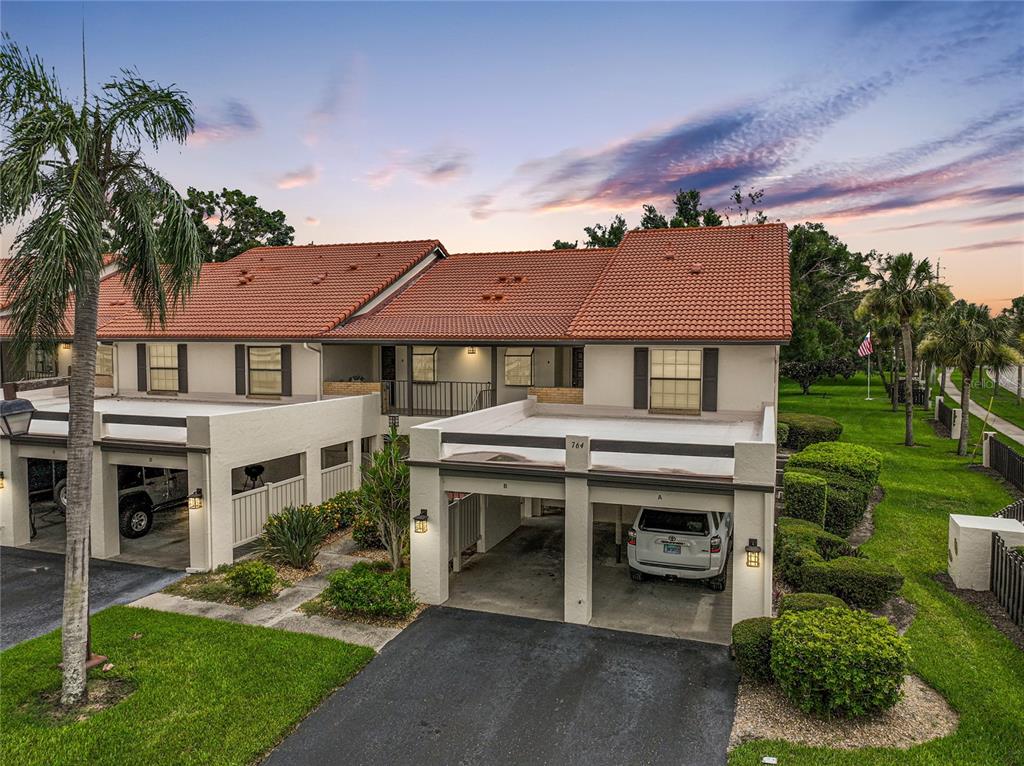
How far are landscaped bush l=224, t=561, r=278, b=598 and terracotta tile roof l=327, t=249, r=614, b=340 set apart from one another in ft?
27.8

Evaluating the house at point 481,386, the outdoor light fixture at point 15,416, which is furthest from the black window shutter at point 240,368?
the outdoor light fixture at point 15,416

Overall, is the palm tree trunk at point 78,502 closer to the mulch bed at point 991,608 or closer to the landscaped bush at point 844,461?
the mulch bed at point 991,608

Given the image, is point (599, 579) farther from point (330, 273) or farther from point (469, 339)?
point (330, 273)

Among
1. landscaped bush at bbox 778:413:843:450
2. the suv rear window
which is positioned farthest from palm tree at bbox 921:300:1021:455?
the suv rear window

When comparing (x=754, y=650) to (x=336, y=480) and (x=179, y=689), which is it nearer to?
(x=179, y=689)

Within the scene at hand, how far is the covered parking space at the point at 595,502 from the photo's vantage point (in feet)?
33.9

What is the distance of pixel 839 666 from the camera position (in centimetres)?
785

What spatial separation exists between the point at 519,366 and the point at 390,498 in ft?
25.9

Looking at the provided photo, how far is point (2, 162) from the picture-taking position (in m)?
7.71

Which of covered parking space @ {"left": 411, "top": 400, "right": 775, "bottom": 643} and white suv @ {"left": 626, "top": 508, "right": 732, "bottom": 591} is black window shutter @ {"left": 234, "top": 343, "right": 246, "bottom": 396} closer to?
covered parking space @ {"left": 411, "top": 400, "right": 775, "bottom": 643}

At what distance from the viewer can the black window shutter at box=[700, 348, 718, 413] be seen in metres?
16.3

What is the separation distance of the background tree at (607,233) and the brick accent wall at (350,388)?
2826cm

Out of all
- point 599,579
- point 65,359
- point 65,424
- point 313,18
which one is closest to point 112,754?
point 599,579

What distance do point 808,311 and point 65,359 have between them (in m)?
38.6
